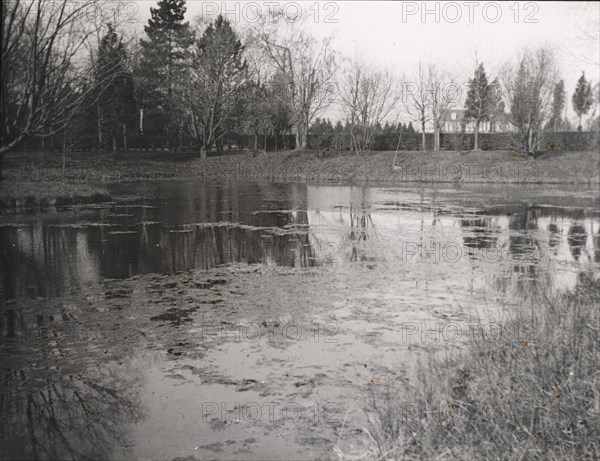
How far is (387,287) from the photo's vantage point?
33.4ft

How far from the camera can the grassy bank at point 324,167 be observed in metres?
37.2

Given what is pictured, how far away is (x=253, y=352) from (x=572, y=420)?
11.7 ft

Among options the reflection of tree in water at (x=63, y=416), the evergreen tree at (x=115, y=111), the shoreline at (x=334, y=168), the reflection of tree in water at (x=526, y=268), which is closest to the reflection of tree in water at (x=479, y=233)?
the reflection of tree in water at (x=526, y=268)

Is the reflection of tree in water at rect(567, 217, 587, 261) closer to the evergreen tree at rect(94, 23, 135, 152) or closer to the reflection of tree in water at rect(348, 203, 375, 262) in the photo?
the reflection of tree in water at rect(348, 203, 375, 262)

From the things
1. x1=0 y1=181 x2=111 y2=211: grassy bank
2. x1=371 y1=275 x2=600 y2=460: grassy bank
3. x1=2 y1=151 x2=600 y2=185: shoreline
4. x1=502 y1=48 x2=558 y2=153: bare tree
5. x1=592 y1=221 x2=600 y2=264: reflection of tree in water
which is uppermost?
x1=502 y1=48 x2=558 y2=153: bare tree

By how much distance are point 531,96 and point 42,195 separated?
31.1 metres

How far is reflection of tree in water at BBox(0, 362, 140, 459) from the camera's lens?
500 cm

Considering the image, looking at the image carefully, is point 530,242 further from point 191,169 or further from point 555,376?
point 191,169

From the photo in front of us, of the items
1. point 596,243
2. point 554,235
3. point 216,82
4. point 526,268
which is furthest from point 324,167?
point 526,268

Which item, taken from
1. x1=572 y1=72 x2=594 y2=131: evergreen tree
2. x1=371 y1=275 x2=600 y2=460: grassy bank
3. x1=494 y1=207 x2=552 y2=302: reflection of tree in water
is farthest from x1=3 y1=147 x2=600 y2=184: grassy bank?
x1=371 y1=275 x2=600 y2=460: grassy bank

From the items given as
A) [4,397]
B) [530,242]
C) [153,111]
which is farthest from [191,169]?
[4,397]

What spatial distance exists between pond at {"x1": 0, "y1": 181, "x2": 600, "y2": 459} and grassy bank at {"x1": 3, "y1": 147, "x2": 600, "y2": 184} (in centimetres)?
1972

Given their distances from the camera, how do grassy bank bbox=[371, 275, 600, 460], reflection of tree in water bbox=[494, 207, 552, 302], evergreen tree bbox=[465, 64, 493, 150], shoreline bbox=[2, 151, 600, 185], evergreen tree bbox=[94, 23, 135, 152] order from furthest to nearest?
evergreen tree bbox=[465, 64, 493, 150] → evergreen tree bbox=[94, 23, 135, 152] → shoreline bbox=[2, 151, 600, 185] → reflection of tree in water bbox=[494, 207, 552, 302] → grassy bank bbox=[371, 275, 600, 460]

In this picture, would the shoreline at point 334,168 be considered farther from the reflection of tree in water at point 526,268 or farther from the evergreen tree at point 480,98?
the reflection of tree in water at point 526,268
